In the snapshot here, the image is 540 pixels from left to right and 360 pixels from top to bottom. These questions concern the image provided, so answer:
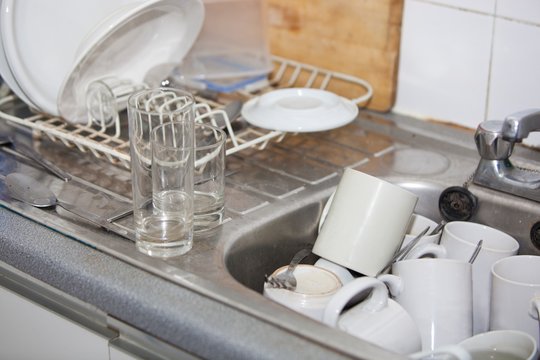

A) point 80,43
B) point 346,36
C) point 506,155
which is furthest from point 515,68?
point 80,43

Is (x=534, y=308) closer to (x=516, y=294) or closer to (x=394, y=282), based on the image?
(x=516, y=294)

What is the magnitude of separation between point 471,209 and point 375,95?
1.14 feet

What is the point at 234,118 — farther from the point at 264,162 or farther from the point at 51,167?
the point at 51,167

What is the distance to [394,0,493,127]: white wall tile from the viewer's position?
50.8 inches

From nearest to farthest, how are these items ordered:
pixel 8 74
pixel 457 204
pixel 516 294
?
pixel 516 294 < pixel 457 204 < pixel 8 74

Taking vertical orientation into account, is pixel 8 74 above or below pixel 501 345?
above

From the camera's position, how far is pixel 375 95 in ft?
4.67

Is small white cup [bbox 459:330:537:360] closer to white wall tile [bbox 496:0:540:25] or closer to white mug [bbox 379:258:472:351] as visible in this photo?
white mug [bbox 379:258:472:351]

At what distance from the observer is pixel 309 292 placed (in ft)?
3.06

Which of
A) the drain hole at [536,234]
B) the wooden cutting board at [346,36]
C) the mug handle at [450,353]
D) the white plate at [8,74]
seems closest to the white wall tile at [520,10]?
the wooden cutting board at [346,36]

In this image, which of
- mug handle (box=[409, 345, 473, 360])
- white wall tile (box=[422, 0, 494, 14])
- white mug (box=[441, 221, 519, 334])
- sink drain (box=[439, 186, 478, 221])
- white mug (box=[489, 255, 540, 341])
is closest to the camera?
mug handle (box=[409, 345, 473, 360])

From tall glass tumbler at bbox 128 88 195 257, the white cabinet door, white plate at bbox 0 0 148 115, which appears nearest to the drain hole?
tall glass tumbler at bbox 128 88 195 257

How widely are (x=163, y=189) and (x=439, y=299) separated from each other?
1.10 feet

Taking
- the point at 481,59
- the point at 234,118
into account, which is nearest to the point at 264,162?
the point at 234,118
